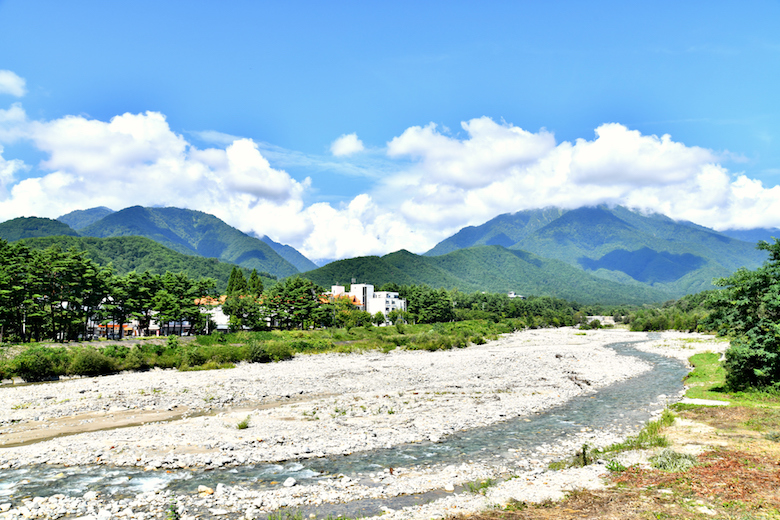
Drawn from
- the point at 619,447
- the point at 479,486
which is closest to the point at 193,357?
the point at 479,486

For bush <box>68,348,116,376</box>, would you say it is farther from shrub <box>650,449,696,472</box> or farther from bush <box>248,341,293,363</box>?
shrub <box>650,449,696,472</box>

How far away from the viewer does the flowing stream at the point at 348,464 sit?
48.3ft

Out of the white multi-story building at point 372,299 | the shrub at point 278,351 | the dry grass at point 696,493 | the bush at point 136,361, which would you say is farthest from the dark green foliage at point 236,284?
the dry grass at point 696,493

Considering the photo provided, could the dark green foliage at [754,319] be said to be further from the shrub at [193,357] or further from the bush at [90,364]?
the bush at [90,364]

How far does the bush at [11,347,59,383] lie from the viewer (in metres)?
39.0

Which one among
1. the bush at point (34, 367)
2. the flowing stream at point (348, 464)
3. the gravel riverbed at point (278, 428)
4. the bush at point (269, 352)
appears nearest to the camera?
the gravel riverbed at point (278, 428)

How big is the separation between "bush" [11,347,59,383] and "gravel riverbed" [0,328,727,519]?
347 centimetres

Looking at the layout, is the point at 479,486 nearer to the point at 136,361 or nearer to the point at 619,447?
the point at 619,447

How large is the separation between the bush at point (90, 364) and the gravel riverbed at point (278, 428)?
2.49m

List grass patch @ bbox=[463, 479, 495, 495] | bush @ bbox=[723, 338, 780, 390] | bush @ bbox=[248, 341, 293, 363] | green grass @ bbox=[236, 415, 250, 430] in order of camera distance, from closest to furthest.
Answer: grass patch @ bbox=[463, 479, 495, 495], green grass @ bbox=[236, 415, 250, 430], bush @ bbox=[723, 338, 780, 390], bush @ bbox=[248, 341, 293, 363]

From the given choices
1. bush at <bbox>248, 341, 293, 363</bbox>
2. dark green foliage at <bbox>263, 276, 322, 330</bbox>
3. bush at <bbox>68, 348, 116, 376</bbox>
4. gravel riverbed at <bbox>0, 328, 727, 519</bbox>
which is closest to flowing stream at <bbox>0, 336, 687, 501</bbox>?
gravel riverbed at <bbox>0, 328, 727, 519</bbox>

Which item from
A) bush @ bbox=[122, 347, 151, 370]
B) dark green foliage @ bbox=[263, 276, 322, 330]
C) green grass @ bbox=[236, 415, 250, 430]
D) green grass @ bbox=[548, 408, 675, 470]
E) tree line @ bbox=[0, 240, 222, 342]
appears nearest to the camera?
green grass @ bbox=[548, 408, 675, 470]

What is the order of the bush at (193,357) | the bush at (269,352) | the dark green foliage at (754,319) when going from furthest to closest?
the bush at (269,352) < the bush at (193,357) < the dark green foliage at (754,319)

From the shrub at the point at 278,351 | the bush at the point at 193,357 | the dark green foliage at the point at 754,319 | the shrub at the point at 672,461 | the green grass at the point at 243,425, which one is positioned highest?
the dark green foliage at the point at 754,319
